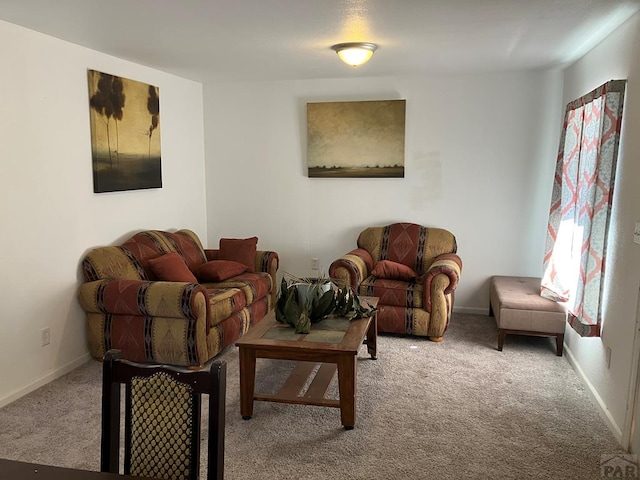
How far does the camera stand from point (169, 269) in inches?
170

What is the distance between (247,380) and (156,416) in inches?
66.7

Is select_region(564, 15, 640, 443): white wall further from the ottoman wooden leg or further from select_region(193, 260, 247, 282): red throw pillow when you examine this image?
select_region(193, 260, 247, 282): red throw pillow

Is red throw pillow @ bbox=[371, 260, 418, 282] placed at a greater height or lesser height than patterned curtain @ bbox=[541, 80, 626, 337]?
lesser

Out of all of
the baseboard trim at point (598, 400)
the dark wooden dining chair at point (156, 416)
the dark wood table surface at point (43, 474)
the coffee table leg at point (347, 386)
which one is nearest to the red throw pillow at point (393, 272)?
the baseboard trim at point (598, 400)

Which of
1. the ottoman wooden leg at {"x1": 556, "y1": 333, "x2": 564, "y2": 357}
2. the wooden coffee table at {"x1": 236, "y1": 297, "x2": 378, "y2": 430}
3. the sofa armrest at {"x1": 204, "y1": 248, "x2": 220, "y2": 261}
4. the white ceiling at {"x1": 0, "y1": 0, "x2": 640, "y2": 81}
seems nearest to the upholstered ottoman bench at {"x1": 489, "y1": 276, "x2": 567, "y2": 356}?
the ottoman wooden leg at {"x1": 556, "y1": 333, "x2": 564, "y2": 357}

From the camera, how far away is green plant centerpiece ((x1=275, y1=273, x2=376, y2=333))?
11.2 ft

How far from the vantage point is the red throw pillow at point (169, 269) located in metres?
4.31

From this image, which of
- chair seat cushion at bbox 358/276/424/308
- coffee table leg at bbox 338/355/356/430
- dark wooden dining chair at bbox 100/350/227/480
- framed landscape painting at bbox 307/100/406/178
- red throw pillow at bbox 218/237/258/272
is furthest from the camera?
framed landscape painting at bbox 307/100/406/178

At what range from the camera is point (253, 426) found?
3.12m

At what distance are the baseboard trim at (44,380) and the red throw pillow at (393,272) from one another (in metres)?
2.53

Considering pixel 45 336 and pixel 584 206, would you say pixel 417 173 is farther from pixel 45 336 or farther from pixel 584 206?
pixel 45 336

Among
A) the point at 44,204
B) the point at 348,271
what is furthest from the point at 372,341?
the point at 44,204

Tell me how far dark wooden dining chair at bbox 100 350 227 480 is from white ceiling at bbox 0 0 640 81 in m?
2.14

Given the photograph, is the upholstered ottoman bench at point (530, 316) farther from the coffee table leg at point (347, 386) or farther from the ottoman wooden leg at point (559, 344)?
the coffee table leg at point (347, 386)
